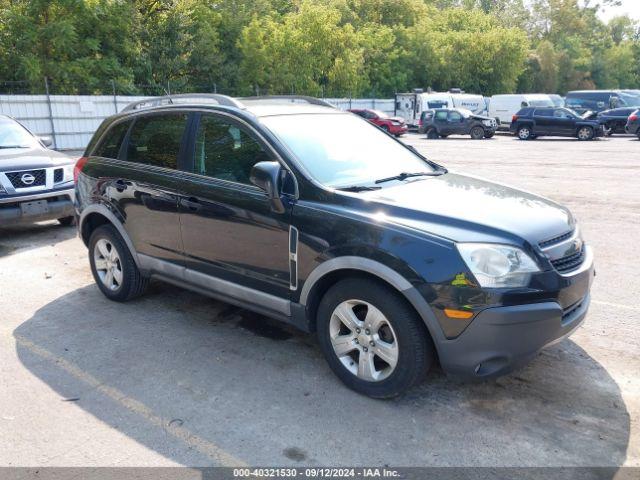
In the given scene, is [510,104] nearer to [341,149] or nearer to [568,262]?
[341,149]

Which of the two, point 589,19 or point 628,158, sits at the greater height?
point 589,19

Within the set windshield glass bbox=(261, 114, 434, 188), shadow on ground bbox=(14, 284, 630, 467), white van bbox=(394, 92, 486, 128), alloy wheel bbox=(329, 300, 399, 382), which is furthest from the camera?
white van bbox=(394, 92, 486, 128)

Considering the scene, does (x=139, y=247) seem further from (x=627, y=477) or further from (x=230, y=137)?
(x=627, y=477)

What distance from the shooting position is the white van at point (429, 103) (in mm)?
32062

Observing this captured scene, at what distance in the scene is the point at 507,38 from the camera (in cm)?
4606

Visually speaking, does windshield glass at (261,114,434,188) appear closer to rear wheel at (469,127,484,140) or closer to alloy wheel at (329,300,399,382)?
alloy wheel at (329,300,399,382)

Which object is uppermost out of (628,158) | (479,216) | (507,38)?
(507,38)

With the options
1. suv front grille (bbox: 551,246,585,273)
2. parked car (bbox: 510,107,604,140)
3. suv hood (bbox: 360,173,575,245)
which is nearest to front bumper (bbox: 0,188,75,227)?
suv hood (bbox: 360,173,575,245)

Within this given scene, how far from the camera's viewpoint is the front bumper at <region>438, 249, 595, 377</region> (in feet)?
9.78

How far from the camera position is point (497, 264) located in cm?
304

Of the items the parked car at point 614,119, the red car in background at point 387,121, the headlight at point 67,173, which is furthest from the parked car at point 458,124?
the headlight at point 67,173

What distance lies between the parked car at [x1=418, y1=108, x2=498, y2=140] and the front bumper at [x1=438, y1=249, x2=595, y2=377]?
967 inches

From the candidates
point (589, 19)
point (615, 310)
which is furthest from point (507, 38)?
point (615, 310)

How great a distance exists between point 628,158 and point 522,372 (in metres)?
14.7
